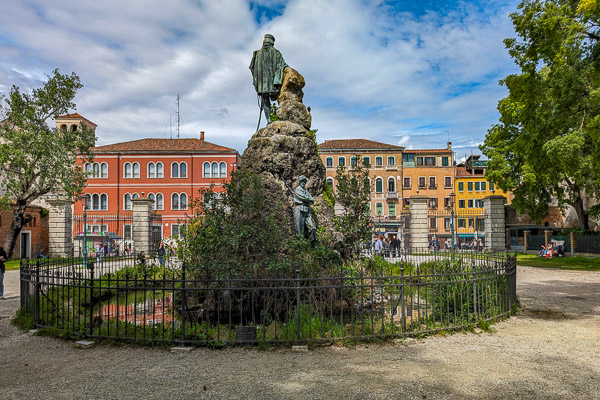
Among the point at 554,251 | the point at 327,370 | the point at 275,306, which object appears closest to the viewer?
the point at 327,370

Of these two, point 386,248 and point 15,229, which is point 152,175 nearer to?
point 15,229

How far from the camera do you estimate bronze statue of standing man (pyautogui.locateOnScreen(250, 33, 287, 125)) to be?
42.0 ft

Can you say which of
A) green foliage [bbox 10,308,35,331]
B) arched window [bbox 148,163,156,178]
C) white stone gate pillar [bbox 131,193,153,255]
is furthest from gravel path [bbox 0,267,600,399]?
arched window [bbox 148,163,156,178]

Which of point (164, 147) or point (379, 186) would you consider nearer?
point (164, 147)

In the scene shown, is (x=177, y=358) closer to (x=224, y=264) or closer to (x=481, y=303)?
(x=224, y=264)

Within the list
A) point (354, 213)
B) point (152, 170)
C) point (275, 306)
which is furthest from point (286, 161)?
point (152, 170)

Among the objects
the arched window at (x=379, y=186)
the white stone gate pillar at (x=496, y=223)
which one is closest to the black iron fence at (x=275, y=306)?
the white stone gate pillar at (x=496, y=223)

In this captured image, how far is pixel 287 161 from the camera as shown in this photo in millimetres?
11109

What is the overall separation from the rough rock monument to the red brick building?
41.7 metres

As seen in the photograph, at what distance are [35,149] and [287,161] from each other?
23.3 metres

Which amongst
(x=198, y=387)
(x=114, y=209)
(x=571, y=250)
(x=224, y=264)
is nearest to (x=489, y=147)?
(x=571, y=250)

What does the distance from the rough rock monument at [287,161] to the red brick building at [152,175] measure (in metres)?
41.7

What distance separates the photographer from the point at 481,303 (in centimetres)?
817

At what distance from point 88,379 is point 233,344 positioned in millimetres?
2085
